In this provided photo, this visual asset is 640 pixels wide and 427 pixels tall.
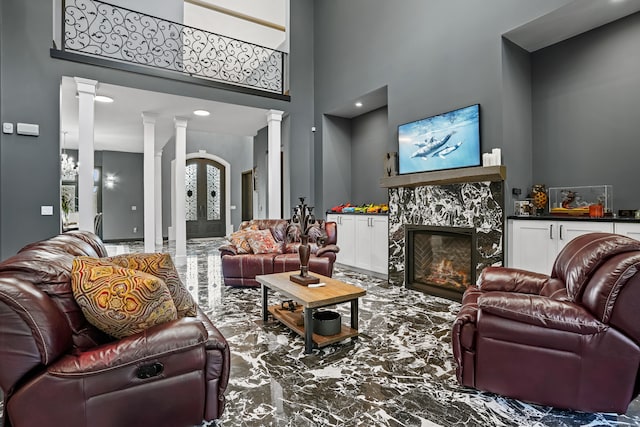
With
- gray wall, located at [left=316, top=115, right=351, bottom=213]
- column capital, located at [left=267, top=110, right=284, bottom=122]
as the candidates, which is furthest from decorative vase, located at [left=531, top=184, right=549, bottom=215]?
column capital, located at [left=267, top=110, right=284, bottom=122]

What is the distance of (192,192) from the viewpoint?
10992mm

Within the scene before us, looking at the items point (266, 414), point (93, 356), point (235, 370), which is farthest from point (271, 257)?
point (93, 356)

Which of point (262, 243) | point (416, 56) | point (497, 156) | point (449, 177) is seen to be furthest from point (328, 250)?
point (416, 56)

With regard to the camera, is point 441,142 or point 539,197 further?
point 441,142

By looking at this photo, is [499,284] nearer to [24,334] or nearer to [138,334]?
[138,334]

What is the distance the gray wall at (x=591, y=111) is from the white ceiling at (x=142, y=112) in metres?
4.70

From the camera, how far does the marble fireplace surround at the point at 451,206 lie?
3723mm

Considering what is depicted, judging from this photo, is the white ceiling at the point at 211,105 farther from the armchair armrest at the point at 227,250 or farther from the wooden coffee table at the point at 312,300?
the wooden coffee table at the point at 312,300

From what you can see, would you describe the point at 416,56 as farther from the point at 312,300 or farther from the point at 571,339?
the point at 571,339

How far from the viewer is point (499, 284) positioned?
2.56 m

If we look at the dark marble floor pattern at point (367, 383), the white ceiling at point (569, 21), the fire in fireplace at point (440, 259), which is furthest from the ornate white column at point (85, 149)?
the white ceiling at point (569, 21)

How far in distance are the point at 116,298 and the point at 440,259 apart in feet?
12.9

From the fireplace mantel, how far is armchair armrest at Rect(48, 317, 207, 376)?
3.28m

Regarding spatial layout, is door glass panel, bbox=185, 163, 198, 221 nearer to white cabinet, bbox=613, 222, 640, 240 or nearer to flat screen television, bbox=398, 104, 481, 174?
flat screen television, bbox=398, 104, 481, 174
